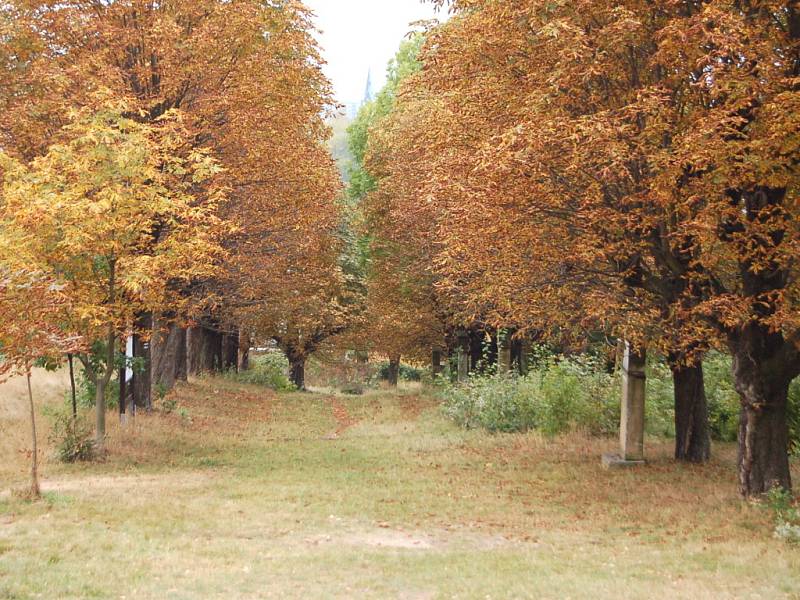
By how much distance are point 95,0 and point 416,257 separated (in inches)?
544

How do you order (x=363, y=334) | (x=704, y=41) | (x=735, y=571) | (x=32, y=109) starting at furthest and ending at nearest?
(x=363, y=334) → (x=32, y=109) → (x=704, y=41) → (x=735, y=571)

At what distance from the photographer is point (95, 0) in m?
18.2

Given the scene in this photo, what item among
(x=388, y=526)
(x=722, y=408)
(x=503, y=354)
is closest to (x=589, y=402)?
(x=722, y=408)

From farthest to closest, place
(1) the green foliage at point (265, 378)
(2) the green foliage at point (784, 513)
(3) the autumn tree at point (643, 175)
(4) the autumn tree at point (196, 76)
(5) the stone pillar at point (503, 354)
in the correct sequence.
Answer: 1. (1) the green foliage at point (265, 378)
2. (5) the stone pillar at point (503, 354)
3. (4) the autumn tree at point (196, 76)
4. (3) the autumn tree at point (643, 175)
5. (2) the green foliage at point (784, 513)

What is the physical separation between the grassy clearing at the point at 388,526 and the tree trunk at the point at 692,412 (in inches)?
20.0

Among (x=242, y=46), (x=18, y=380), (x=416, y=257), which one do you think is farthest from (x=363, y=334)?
(x=242, y=46)

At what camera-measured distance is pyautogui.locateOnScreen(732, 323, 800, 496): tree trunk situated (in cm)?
1138

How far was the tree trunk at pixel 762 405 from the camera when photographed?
11.4 metres

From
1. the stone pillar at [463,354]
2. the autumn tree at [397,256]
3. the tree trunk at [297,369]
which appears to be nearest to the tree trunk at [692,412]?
the autumn tree at [397,256]

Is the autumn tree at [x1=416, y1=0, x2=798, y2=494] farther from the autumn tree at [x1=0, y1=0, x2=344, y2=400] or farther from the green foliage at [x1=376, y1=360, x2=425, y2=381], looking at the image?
the green foliage at [x1=376, y1=360, x2=425, y2=381]

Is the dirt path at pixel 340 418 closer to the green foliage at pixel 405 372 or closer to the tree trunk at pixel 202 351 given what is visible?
the tree trunk at pixel 202 351

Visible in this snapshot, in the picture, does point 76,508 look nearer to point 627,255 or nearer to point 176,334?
point 627,255

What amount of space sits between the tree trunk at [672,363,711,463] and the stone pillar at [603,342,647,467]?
62cm

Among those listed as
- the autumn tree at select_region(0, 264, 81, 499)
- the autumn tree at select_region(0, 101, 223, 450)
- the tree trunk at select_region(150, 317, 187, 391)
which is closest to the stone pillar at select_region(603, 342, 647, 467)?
the autumn tree at select_region(0, 101, 223, 450)
